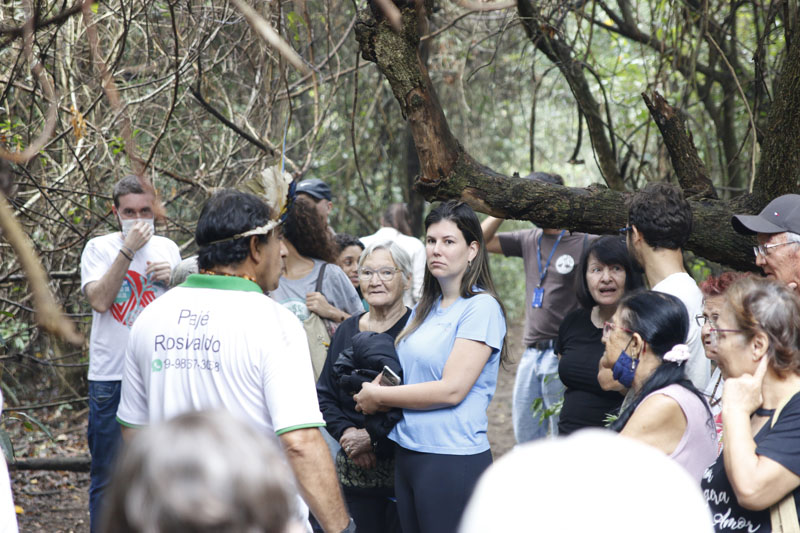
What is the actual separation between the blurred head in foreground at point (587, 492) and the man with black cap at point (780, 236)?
7.78 ft

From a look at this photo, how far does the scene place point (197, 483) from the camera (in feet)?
2.89

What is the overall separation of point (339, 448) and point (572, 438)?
3.05m

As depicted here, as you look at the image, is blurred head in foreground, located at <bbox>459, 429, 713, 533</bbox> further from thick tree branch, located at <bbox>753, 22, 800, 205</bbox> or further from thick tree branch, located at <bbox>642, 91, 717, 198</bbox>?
thick tree branch, located at <bbox>642, 91, 717, 198</bbox>

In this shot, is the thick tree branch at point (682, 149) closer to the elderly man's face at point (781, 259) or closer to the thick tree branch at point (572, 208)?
the thick tree branch at point (572, 208)

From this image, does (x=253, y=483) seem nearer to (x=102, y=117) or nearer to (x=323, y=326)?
(x=323, y=326)

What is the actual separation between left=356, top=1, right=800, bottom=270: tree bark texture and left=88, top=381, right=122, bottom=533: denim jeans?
7.30ft

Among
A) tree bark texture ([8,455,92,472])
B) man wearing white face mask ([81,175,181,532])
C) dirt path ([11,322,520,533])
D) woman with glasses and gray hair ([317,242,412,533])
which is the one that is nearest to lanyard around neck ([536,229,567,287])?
dirt path ([11,322,520,533])

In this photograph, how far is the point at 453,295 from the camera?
355cm

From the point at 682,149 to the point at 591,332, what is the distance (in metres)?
1.04

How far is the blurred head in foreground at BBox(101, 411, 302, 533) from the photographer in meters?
0.88

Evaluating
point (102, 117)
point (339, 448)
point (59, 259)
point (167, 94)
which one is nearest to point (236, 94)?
point (167, 94)

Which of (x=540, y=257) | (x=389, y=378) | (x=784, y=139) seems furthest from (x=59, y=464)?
(x=784, y=139)

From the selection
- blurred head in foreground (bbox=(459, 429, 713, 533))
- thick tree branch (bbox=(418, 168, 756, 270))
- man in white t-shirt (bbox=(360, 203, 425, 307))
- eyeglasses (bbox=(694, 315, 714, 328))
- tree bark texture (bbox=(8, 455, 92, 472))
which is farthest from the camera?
man in white t-shirt (bbox=(360, 203, 425, 307))

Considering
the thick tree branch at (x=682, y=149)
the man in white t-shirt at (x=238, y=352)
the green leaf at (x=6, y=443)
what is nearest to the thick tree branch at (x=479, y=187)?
the thick tree branch at (x=682, y=149)
